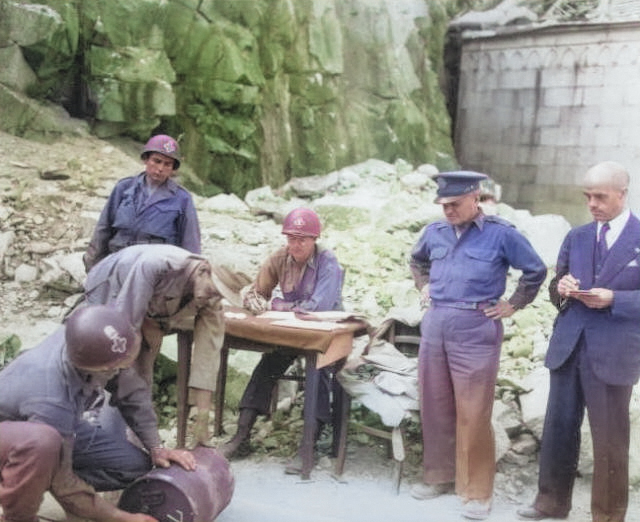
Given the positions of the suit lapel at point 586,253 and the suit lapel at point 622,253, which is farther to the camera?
the suit lapel at point 586,253

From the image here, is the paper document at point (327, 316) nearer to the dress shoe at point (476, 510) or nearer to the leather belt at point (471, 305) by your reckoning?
the leather belt at point (471, 305)

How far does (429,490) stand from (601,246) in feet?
6.18

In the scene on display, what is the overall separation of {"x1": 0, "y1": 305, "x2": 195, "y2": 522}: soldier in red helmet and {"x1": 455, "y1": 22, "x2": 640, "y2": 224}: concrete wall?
12354mm

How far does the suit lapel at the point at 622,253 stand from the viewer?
13.6ft

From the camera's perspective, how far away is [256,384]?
17.5 ft

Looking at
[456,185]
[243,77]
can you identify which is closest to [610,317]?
[456,185]

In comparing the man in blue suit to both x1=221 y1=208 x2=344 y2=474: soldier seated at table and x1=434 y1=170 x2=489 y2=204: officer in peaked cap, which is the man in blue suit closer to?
x1=434 y1=170 x2=489 y2=204: officer in peaked cap

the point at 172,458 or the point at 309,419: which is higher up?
the point at 172,458

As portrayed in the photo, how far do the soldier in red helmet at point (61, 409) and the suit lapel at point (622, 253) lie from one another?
2477 mm

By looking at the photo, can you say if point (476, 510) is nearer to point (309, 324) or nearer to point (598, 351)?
point (598, 351)

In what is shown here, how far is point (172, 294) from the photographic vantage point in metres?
4.02

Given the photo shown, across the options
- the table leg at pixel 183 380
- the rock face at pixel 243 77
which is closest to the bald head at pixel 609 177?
the table leg at pixel 183 380

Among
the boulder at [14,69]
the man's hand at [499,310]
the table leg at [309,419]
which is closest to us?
the man's hand at [499,310]

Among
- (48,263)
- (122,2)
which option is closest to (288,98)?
(122,2)
